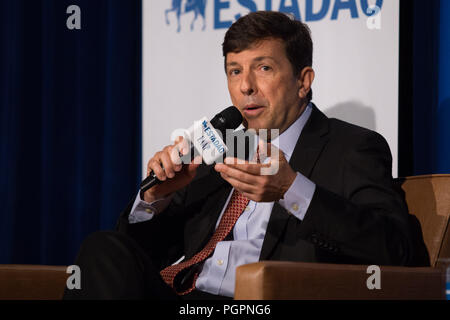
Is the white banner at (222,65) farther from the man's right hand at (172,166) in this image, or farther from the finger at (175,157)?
the finger at (175,157)

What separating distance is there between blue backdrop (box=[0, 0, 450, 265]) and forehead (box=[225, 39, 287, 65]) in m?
1.15

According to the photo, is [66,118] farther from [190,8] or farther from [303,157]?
[303,157]

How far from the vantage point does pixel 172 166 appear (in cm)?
163

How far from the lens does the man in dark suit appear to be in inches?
57.2

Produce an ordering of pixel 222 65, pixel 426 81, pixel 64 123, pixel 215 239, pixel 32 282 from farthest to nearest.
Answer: pixel 64 123 → pixel 222 65 → pixel 426 81 → pixel 215 239 → pixel 32 282

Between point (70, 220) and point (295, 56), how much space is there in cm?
156

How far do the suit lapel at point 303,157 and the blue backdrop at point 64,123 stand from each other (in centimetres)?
127

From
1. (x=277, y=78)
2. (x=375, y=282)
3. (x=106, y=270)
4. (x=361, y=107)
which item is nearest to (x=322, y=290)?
(x=375, y=282)

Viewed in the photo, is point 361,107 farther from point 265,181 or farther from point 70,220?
point 70,220

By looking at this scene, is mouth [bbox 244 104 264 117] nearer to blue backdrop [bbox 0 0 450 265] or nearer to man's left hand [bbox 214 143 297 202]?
man's left hand [bbox 214 143 297 202]

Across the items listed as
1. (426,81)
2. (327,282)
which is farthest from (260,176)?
(426,81)

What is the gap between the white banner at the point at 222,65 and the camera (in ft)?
7.29

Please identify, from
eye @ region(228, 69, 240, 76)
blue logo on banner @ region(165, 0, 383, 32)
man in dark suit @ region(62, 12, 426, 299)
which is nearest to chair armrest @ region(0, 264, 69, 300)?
man in dark suit @ region(62, 12, 426, 299)

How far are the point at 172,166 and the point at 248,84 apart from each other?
0.42m
